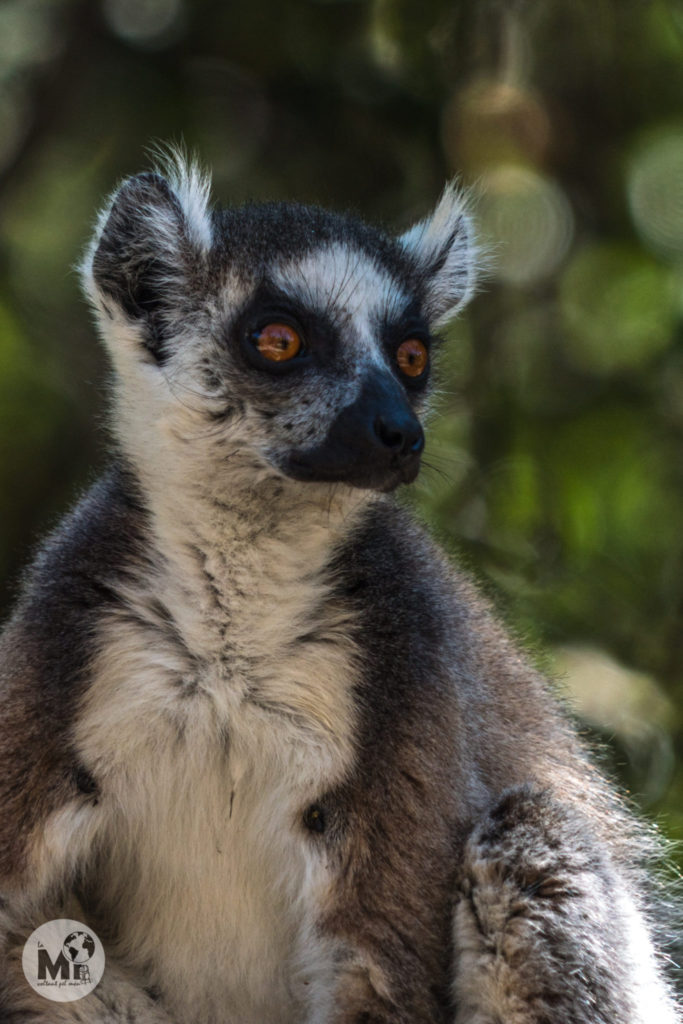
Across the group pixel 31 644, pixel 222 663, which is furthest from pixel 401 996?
pixel 31 644

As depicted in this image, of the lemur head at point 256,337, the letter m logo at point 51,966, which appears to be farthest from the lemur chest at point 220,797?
the lemur head at point 256,337

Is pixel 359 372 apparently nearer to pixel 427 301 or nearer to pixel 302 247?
pixel 302 247

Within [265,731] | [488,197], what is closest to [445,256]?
[265,731]

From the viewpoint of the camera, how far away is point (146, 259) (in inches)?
158

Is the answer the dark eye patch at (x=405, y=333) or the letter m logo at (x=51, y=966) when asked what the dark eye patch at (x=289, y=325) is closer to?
the dark eye patch at (x=405, y=333)

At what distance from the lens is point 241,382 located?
149 inches

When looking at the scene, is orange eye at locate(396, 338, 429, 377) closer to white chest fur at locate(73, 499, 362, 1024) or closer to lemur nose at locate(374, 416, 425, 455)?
lemur nose at locate(374, 416, 425, 455)

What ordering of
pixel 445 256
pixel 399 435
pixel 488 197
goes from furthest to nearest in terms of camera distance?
pixel 488 197
pixel 445 256
pixel 399 435

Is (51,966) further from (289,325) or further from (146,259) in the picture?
(146,259)

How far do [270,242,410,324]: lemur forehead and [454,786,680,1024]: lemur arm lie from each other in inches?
59.9

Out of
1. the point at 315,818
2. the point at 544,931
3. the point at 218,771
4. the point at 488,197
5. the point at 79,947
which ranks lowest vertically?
the point at 544,931

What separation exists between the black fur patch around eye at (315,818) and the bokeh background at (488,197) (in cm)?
253

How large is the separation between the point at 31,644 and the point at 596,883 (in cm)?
174

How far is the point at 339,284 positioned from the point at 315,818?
5.13 ft
